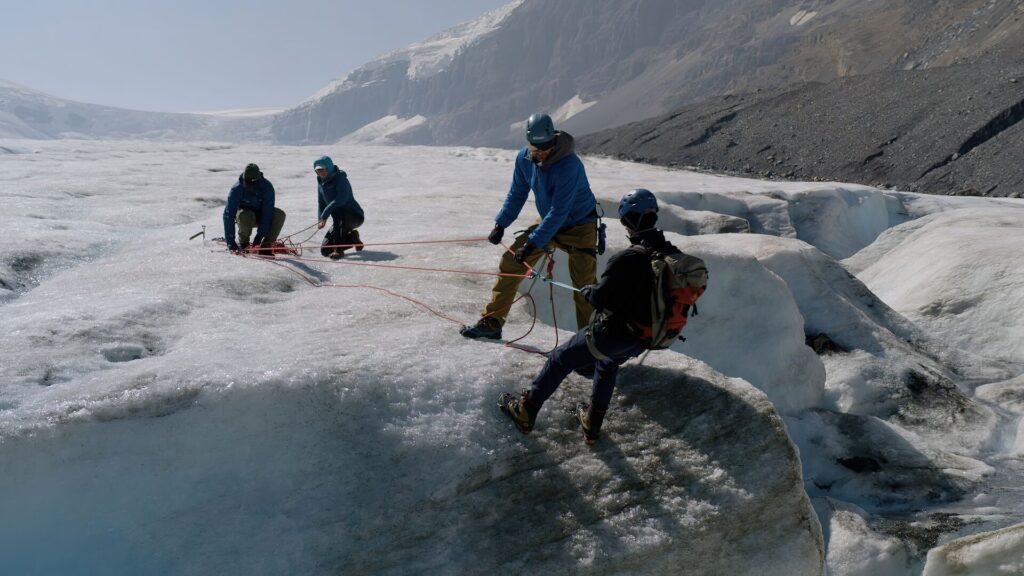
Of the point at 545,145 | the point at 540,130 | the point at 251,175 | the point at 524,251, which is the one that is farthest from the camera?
the point at 251,175

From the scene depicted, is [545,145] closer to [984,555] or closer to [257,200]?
[984,555]

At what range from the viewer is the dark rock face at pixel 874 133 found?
139ft

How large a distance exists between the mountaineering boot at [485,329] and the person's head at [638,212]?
2.04 meters

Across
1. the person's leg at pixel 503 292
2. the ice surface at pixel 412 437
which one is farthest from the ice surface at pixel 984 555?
the person's leg at pixel 503 292

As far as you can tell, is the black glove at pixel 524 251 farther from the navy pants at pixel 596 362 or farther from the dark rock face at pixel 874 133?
the dark rock face at pixel 874 133

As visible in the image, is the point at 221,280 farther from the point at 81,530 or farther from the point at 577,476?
the point at 577,476

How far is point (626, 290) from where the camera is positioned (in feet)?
16.1

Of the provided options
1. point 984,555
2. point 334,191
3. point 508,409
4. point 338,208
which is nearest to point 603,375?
point 508,409

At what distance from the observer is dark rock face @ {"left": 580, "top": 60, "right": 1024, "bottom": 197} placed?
42344 millimetres

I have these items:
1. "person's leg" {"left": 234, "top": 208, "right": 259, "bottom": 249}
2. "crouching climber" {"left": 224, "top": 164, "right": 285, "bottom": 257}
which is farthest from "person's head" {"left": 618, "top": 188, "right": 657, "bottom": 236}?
"person's leg" {"left": 234, "top": 208, "right": 259, "bottom": 249}

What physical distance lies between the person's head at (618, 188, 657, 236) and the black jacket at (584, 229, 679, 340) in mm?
214

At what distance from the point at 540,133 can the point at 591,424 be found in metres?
2.68

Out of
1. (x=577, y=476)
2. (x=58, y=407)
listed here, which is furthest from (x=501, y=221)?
(x=58, y=407)

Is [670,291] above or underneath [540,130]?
underneath
